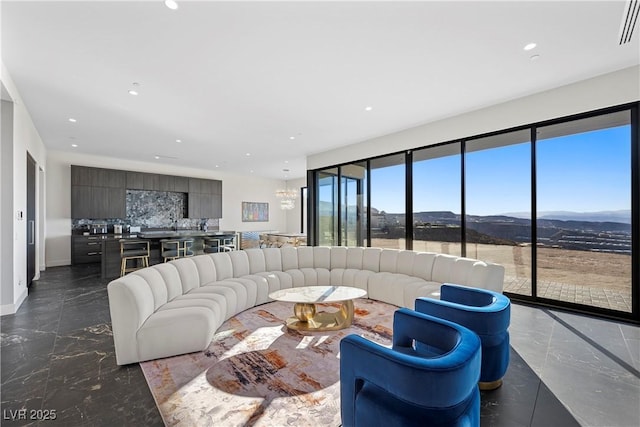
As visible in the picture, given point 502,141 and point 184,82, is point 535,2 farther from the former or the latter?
point 184,82

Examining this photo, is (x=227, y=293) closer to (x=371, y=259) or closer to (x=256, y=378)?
(x=256, y=378)

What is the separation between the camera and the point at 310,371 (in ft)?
8.42

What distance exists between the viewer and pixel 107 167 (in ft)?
28.6

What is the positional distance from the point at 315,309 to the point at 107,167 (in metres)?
8.53

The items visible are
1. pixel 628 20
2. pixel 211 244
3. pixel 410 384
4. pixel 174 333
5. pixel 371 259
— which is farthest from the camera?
pixel 211 244

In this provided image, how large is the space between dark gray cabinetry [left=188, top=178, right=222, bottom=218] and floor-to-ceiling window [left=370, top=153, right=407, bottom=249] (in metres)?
6.41

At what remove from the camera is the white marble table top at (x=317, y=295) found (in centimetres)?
347

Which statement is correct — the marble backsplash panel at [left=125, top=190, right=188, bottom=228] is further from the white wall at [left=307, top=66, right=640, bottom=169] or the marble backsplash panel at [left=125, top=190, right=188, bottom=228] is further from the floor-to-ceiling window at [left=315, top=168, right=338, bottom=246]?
the white wall at [left=307, top=66, right=640, bottom=169]

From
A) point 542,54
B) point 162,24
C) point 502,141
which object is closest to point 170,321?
point 162,24

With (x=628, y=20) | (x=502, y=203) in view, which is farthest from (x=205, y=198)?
(x=628, y=20)

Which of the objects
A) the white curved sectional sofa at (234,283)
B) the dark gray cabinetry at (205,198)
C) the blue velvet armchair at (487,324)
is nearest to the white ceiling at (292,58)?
the white curved sectional sofa at (234,283)

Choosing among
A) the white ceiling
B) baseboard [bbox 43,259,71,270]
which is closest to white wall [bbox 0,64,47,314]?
the white ceiling

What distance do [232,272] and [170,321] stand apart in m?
1.75

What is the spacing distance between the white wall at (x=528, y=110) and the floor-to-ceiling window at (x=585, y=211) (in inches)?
11.3
